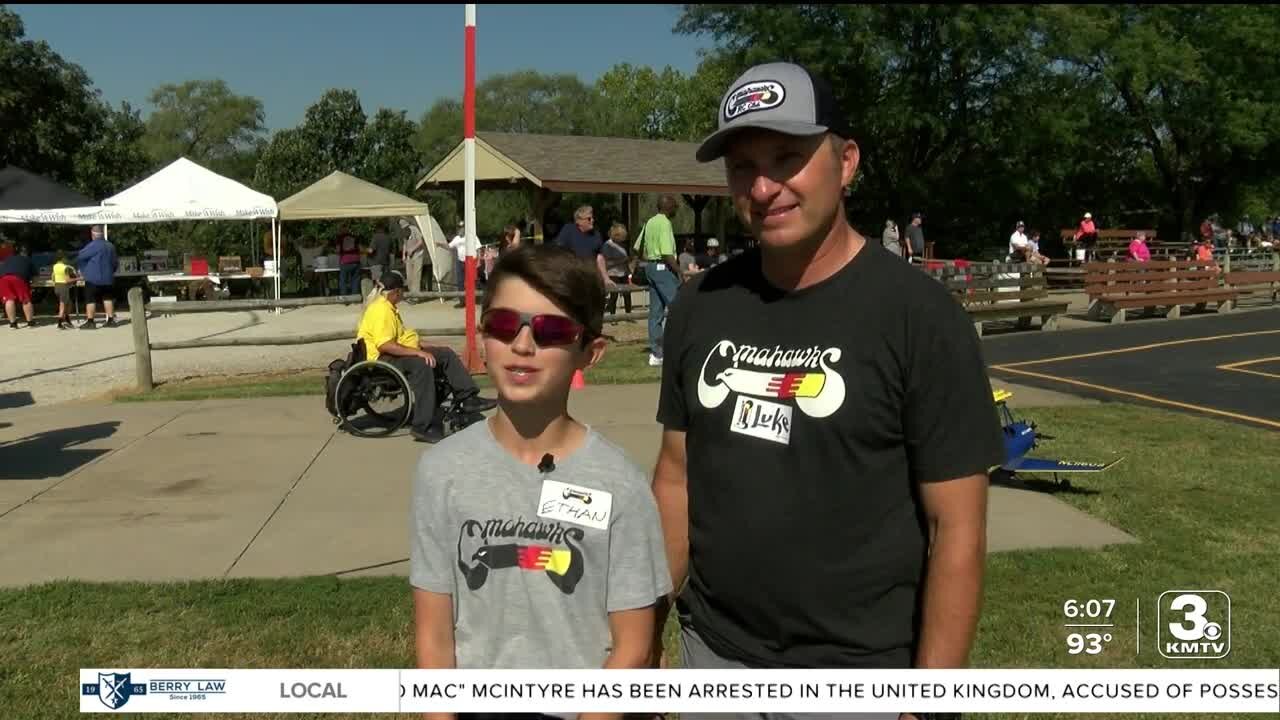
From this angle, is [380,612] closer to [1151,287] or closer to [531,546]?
[531,546]

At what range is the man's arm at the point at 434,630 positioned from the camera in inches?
84.1

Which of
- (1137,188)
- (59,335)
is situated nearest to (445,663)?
(59,335)

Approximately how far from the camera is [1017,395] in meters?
10.8

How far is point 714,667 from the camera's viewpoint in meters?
2.24

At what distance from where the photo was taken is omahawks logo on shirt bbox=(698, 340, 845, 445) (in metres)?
2.04

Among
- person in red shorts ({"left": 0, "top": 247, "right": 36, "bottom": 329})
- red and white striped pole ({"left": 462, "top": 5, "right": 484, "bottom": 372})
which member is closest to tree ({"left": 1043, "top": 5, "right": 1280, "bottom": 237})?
red and white striped pole ({"left": 462, "top": 5, "right": 484, "bottom": 372})

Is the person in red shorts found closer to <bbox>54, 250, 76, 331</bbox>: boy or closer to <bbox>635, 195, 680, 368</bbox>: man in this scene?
<bbox>54, 250, 76, 331</bbox>: boy

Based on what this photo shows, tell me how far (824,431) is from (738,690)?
54cm

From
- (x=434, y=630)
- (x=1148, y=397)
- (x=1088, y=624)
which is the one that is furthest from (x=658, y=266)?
(x=434, y=630)

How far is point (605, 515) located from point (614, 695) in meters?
0.34

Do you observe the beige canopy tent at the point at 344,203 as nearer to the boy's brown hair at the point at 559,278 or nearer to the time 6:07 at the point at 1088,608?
the time 6:07 at the point at 1088,608

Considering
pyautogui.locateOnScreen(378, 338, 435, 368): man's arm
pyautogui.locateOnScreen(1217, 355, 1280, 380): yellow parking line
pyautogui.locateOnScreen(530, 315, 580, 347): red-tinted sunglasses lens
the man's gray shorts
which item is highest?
pyautogui.locateOnScreen(530, 315, 580, 347): red-tinted sunglasses lens

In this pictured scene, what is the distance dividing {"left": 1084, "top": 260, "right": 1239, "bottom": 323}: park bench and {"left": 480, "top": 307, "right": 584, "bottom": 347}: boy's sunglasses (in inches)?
730

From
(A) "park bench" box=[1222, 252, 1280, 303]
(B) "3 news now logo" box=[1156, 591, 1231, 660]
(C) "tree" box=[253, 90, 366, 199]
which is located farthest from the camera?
(C) "tree" box=[253, 90, 366, 199]
